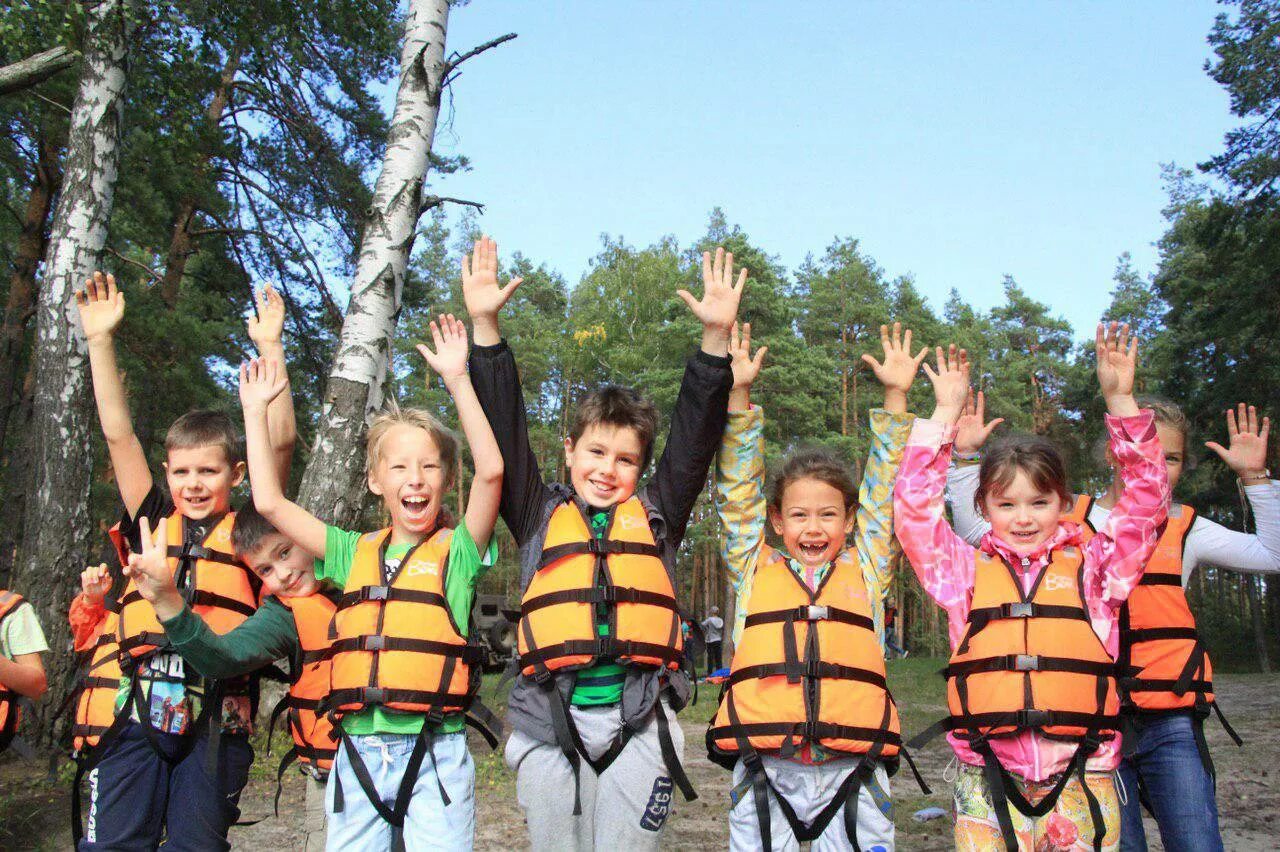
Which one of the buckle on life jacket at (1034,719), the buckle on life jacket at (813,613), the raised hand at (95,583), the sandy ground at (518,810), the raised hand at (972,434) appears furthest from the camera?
the sandy ground at (518,810)

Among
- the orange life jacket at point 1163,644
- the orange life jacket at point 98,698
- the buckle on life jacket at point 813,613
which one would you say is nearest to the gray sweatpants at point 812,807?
the buckle on life jacket at point 813,613

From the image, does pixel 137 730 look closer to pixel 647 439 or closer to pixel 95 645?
pixel 95 645

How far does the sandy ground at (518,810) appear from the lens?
19.4 feet

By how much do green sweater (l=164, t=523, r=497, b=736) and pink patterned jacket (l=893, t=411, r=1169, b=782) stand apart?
159 cm

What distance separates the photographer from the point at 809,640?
129 inches

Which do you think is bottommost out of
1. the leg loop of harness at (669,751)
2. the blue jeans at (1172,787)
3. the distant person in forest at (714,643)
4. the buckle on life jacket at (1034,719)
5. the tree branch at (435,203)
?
the distant person in forest at (714,643)

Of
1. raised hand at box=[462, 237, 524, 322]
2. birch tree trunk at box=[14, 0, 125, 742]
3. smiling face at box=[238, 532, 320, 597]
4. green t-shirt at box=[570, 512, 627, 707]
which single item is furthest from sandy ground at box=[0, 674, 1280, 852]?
raised hand at box=[462, 237, 524, 322]

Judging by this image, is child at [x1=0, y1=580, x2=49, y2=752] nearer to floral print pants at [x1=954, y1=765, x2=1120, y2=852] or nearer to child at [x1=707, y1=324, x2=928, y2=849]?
child at [x1=707, y1=324, x2=928, y2=849]

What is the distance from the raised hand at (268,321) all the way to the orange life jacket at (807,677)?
2277 mm

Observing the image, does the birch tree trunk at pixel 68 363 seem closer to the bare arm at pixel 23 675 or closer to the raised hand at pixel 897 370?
the bare arm at pixel 23 675

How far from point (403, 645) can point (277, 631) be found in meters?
0.56

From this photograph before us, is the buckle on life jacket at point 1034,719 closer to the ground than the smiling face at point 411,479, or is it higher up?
closer to the ground

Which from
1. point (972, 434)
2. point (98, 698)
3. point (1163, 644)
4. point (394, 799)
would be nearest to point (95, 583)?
point (98, 698)

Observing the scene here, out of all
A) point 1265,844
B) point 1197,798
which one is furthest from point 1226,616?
point 1197,798
